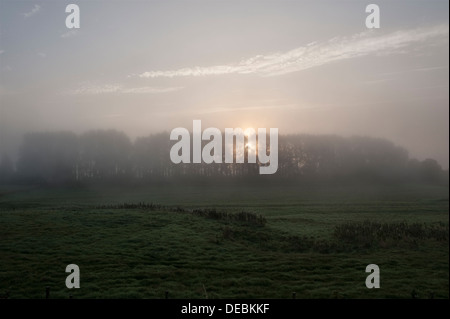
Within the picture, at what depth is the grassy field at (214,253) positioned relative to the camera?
19.1m

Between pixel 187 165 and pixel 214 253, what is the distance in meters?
37.5

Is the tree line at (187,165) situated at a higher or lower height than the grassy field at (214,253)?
higher

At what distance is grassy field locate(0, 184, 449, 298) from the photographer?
19.1m

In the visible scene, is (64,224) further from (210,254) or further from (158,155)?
(158,155)

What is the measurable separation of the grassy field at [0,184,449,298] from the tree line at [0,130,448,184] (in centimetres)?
764

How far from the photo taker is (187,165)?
6197 cm

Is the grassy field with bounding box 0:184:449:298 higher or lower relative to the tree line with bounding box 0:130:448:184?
lower

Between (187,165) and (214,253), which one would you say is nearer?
(214,253)

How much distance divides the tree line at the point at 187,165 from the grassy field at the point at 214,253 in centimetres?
764

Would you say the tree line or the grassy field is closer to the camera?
the grassy field
